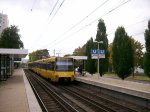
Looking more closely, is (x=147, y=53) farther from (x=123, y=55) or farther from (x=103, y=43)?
(x=103, y=43)

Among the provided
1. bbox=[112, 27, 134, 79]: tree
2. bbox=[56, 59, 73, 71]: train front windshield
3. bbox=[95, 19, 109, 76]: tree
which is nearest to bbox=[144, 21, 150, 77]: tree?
bbox=[112, 27, 134, 79]: tree

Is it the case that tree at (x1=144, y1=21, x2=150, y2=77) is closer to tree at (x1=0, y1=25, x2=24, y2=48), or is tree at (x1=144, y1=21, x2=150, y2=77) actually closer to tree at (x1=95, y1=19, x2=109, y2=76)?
tree at (x1=95, y1=19, x2=109, y2=76)

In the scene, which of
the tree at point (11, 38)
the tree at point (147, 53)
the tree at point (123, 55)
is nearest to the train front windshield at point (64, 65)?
the tree at point (147, 53)

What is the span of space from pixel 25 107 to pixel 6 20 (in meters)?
146

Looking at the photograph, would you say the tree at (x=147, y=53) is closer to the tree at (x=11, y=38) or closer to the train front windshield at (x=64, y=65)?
the train front windshield at (x=64, y=65)

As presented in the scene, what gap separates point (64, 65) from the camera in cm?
2997

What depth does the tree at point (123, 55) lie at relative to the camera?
42.9 metres

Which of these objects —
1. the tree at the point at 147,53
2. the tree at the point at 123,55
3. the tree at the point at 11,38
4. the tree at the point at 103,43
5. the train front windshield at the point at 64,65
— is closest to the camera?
the train front windshield at the point at 64,65

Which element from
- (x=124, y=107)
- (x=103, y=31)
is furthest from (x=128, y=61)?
(x=124, y=107)

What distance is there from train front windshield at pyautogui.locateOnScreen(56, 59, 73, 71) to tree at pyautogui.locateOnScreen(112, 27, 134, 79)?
1462 centimetres

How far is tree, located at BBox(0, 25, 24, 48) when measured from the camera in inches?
2532

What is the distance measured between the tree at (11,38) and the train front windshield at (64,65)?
36344 mm

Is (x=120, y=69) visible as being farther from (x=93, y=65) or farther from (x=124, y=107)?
(x=124, y=107)

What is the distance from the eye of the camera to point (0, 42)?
65375mm
